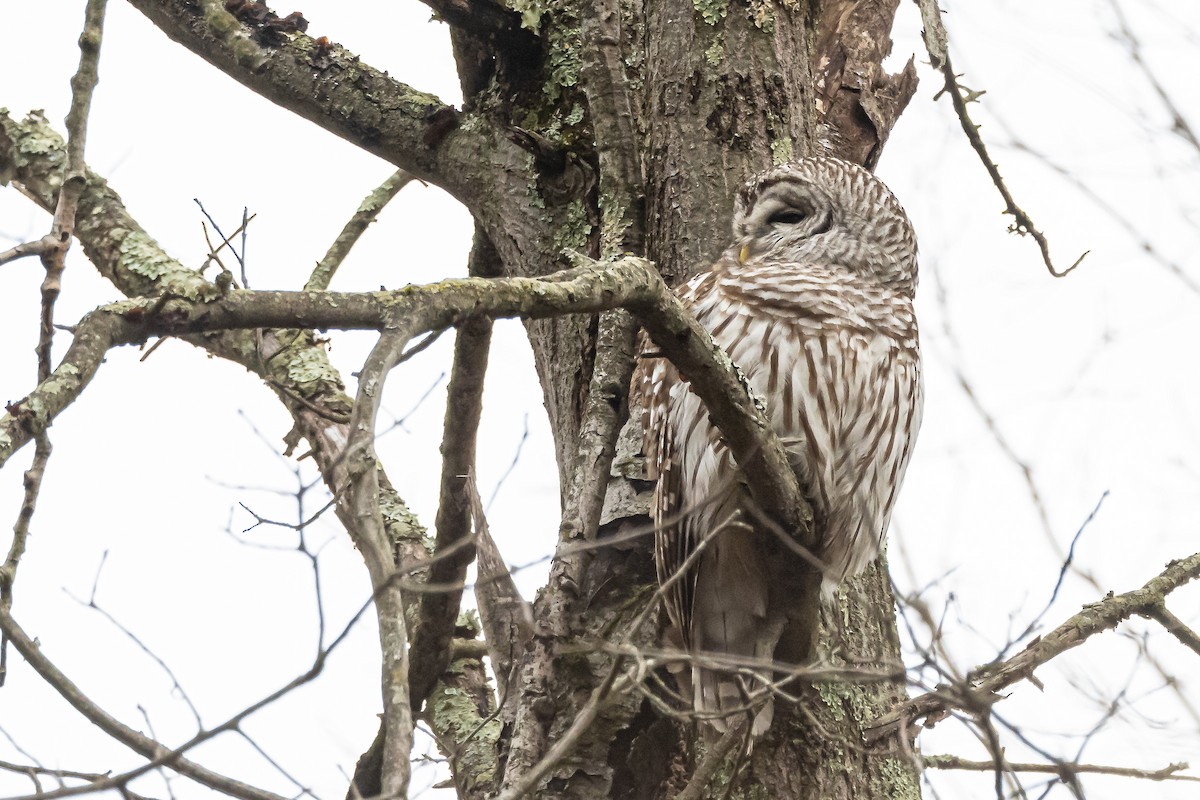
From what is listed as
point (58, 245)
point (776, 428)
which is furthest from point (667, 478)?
point (58, 245)

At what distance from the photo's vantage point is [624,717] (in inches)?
124

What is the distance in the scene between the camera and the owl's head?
376cm

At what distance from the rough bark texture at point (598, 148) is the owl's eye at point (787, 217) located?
→ 0.18 m

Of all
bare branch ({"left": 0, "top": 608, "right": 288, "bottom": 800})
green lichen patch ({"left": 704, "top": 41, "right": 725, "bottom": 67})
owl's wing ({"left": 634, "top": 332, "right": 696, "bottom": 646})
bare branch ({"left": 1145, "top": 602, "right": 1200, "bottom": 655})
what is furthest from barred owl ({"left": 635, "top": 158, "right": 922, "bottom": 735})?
bare branch ({"left": 0, "top": 608, "right": 288, "bottom": 800})

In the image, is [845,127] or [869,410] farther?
[845,127]

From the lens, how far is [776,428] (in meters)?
3.40

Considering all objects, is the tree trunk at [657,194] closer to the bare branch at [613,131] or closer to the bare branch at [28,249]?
the bare branch at [613,131]

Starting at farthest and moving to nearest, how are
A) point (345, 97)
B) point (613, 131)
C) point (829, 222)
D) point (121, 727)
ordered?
1. point (829, 222)
2. point (345, 97)
3. point (613, 131)
4. point (121, 727)

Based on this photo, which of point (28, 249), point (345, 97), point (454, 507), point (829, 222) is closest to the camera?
point (28, 249)

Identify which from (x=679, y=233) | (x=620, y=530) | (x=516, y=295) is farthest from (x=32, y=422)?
(x=679, y=233)

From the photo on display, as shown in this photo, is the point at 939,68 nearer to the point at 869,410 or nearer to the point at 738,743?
the point at 869,410

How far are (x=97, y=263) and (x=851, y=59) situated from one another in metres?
2.76

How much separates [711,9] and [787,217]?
2.13 feet

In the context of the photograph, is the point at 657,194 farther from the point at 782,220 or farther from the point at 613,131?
the point at 782,220
